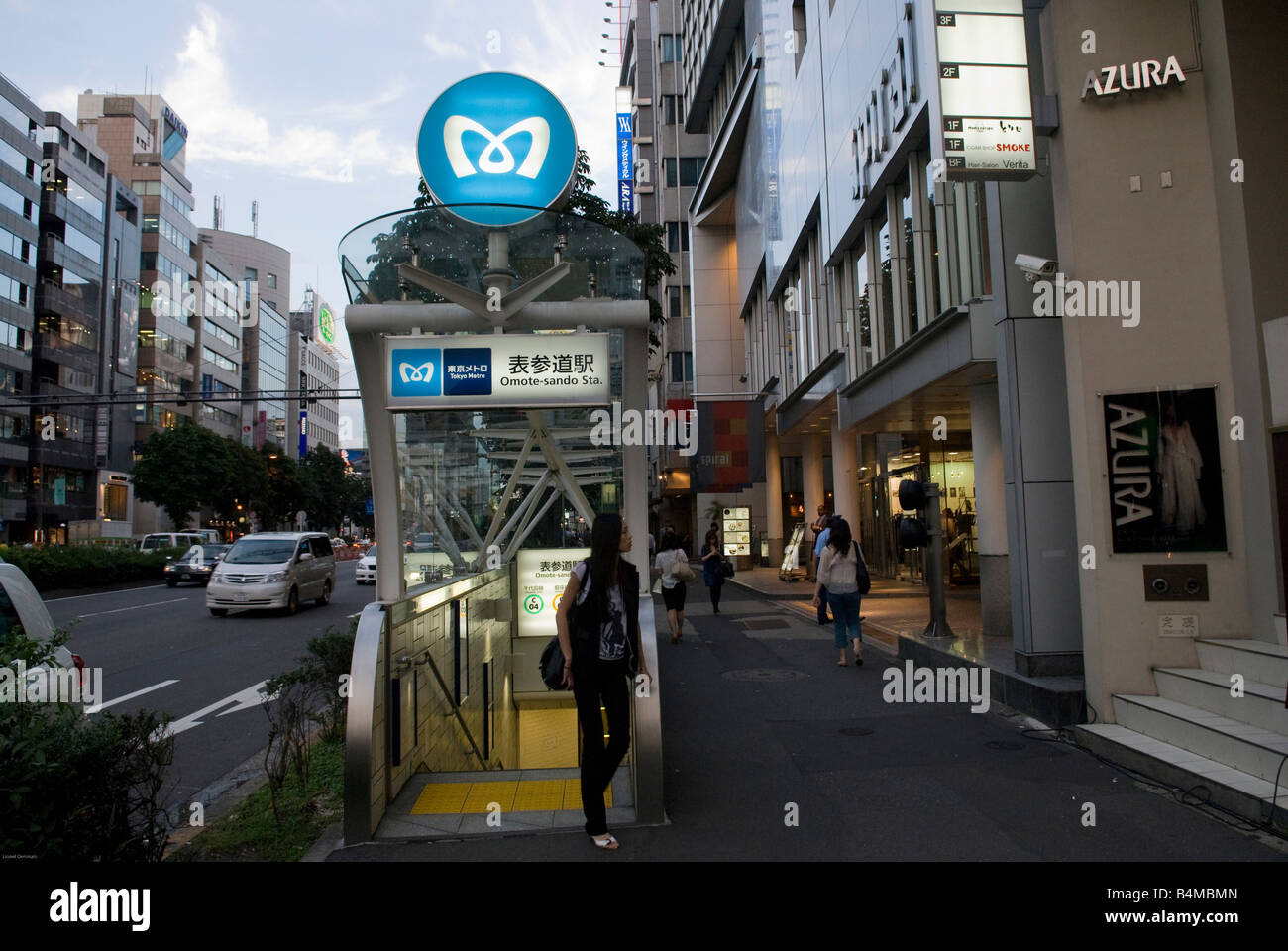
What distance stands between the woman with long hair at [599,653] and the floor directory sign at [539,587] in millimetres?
5504

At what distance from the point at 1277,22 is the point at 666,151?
44.1m

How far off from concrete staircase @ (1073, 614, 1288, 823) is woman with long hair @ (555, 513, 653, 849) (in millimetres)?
3523

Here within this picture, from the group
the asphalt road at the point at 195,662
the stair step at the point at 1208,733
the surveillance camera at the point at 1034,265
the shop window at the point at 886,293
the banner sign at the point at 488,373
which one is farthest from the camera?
the shop window at the point at 886,293

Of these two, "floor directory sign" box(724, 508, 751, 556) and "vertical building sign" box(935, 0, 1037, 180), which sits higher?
"vertical building sign" box(935, 0, 1037, 180)

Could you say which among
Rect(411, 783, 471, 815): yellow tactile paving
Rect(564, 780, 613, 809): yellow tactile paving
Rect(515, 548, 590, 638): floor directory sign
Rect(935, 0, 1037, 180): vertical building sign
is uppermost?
Rect(935, 0, 1037, 180): vertical building sign

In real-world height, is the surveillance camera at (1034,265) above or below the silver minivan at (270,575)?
above

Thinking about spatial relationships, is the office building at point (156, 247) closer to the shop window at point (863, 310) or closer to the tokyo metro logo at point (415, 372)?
the shop window at point (863, 310)

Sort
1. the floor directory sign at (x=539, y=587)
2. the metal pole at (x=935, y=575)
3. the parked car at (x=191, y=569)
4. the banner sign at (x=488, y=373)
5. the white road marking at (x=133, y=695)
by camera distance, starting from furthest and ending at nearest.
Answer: the parked car at (x=191, y=569) → the metal pole at (x=935, y=575) → the floor directory sign at (x=539, y=587) → the white road marking at (x=133, y=695) → the banner sign at (x=488, y=373)

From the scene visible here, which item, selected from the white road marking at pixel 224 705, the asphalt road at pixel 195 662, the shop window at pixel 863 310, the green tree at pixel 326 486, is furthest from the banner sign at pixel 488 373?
the green tree at pixel 326 486

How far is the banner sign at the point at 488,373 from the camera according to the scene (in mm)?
5598

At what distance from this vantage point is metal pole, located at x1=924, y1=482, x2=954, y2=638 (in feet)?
36.9

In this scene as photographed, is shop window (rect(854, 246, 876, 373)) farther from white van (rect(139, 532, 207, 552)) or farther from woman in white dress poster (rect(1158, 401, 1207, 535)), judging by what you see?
white van (rect(139, 532, 207, 552))

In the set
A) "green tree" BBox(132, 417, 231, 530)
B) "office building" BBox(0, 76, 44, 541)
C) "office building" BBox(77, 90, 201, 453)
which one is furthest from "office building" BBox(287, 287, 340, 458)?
"green tree" BBox(132, 417, 231, 530)

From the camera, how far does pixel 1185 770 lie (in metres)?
5.51
